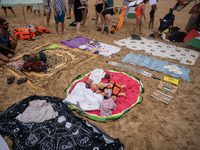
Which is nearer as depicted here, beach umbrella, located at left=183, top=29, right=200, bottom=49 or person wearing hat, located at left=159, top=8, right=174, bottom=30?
beach umbrella, located at left=183, top=29, right=200, bottom=49

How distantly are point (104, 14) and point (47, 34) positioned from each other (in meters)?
3.14

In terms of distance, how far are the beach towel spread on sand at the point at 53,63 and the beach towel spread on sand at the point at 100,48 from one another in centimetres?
35

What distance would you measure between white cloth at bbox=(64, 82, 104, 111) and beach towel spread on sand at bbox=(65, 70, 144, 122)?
0.09 metres

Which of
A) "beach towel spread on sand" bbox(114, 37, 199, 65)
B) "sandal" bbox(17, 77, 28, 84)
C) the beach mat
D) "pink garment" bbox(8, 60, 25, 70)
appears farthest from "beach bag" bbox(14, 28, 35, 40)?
the beach mat

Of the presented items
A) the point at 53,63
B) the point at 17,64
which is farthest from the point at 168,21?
the point at 17,64

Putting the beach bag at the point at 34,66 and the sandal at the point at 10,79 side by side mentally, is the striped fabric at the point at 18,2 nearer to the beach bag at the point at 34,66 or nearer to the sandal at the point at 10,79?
the beach bag at the point at 34,66

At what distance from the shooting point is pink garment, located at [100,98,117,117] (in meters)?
2.65

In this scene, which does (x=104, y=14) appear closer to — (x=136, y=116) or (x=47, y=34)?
(x=47, y=34)

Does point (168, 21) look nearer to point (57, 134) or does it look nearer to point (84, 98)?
point (84, 98)

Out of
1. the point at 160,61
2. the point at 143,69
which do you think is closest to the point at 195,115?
the point at 143,69

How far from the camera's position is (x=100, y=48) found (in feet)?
17.9

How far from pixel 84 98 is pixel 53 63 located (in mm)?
2027

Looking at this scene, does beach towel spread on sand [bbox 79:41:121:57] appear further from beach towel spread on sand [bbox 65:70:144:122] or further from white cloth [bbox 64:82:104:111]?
white cloth [bbox 64:82:104:111]

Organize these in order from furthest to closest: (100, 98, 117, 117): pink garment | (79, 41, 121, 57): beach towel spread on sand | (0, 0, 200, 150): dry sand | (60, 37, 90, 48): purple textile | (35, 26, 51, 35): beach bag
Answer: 1. (35, 26, 51, 35): beach bag
2. (60, 37, 90, 48): purple textile
3. (79, 41, 121, 57): beach towel spread on sand
4. (100, 98, 117, 117): pink garment
5. (0, 0, 200, 150): dry sand
